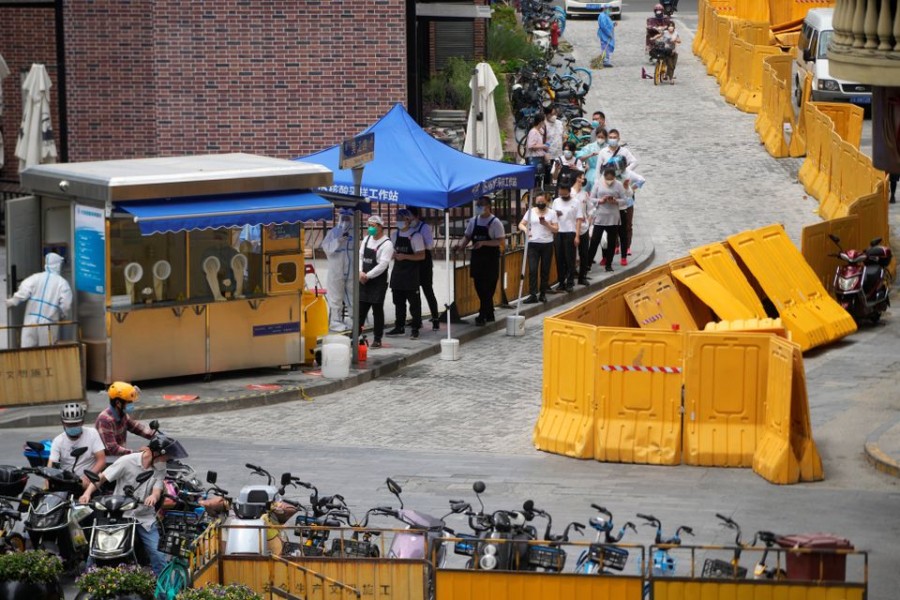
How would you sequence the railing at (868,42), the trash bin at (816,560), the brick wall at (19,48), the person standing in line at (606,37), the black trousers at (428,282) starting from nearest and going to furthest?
the trash bin at (816,560) → the railing at (868,42) → the black trousers at (428,282) → the brick wall at (19,48) → the person standing in line at (606,37)

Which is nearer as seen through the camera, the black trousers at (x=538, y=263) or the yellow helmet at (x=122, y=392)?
the yellow helmet at (x=122, y=392)

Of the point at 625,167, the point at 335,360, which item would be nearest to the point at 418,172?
the point at 335,360

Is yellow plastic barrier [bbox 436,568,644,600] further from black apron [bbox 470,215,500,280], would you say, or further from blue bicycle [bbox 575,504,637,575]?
black apron [bbox 470,215,500,280]

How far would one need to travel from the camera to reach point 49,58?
3178 cm

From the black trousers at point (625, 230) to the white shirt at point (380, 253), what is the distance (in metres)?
5.45

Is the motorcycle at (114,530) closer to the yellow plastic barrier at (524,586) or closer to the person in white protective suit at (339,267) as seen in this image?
the yellow plastic barrier at (524,586)

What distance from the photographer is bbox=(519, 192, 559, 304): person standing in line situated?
23.2 metres

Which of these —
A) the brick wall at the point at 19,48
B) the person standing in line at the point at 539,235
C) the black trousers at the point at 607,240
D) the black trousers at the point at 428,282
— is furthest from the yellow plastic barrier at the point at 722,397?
the brick wall at the point at 19,48

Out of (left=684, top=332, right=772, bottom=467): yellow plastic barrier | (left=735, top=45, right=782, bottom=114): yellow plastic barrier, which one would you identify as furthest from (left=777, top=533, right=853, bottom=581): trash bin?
(left=735, top=45, right=782, bottom=114): yellow plastic barrier

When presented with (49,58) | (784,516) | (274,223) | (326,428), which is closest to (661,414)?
(784,516)

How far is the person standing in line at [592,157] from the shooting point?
26.4 meters

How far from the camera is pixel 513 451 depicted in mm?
17031

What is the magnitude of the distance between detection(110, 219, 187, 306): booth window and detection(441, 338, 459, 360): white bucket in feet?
11.7

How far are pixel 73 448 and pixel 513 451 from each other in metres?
5.01
